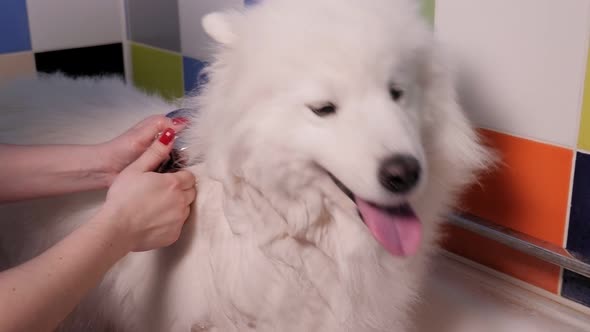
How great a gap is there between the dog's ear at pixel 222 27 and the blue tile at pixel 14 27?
34.5 inches

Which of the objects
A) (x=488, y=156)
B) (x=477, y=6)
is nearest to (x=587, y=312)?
(x=488, y=156)

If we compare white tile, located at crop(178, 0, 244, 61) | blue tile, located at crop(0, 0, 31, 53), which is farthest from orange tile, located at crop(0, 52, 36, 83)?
white tile, located at crop(178, 0, 244, 61)

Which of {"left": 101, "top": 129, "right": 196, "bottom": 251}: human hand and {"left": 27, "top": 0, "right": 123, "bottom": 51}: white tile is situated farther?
{"left": 27, "top": 0, "right": 123, "bottom": 51}: white tile

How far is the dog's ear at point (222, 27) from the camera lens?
0.87 metres

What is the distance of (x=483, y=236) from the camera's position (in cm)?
114

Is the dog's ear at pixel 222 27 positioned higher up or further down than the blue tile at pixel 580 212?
higher up

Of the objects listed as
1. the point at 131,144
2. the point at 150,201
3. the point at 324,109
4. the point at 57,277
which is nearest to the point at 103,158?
the point at 131,144

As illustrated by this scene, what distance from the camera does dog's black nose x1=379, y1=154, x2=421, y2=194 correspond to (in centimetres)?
74

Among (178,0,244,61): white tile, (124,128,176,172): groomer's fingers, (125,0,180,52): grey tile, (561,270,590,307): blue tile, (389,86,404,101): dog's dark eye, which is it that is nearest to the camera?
(389,86,404,101): dog's dark eye

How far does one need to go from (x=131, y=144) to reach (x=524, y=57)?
0.63 metres

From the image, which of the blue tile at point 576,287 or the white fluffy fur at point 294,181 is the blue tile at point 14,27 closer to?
the white fluffy fur at point 294,181

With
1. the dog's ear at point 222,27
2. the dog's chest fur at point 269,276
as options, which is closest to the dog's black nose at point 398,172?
the dog's chest fur at point 269,276

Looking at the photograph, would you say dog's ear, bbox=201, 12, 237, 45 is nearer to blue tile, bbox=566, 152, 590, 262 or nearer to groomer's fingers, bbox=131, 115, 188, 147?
groomer's fingers, bbox=131, 115, 188, 147

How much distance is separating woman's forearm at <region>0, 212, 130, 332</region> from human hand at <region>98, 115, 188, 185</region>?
0.60ft
